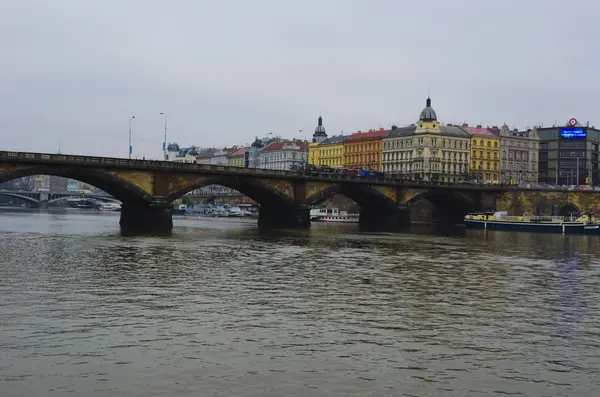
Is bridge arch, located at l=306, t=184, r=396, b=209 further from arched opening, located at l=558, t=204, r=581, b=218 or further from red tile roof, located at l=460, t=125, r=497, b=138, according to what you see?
red tile roof, located at l=460, t=125, r=497, b=138

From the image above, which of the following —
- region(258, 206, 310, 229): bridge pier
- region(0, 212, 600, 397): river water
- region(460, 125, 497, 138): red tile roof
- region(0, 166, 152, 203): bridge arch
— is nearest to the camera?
region(0, 212, 600, 397): river water

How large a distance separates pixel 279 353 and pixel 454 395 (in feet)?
18.2

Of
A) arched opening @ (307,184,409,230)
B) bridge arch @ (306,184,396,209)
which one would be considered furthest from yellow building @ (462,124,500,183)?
bridge arch @ (306,184,396,209)

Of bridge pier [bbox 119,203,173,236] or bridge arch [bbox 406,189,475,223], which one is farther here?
bridge arch [bbox 406,189,475,223]

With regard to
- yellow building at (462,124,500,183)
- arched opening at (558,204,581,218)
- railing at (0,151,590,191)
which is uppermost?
yellow building at (462,124,500,183)

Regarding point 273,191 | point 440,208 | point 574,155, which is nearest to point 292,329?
point 273,191

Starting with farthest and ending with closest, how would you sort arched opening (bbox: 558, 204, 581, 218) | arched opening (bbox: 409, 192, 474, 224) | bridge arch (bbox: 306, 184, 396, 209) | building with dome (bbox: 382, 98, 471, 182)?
1. building with dome (bbox: 382, 98, 471, 182)
2. arched opening (bbox: 558, 204, 581, 218)
3. arched opening (bbox: 409, 192, 474, 224)
4. bridge arch (bbox: 306, 184, 396, 209)

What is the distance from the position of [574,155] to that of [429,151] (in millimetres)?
45382

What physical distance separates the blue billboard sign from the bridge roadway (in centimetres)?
5841

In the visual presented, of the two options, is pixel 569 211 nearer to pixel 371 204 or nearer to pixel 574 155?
pixel 371 204

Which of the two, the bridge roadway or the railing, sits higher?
the railing

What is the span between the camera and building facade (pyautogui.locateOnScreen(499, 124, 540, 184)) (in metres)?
194

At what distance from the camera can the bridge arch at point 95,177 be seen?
8025 centimetres

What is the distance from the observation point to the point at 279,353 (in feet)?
66.3
